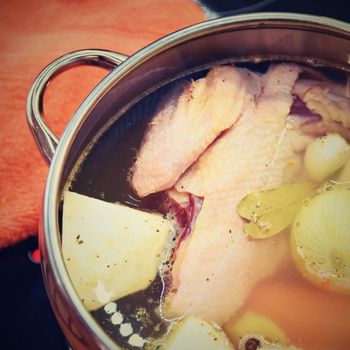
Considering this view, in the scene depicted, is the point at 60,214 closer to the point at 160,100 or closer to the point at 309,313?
the point at 160,100

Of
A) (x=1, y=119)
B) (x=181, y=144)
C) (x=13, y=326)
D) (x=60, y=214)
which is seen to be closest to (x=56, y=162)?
(x=60, y=214)

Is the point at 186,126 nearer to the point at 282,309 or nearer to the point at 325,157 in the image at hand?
the point at 325,157

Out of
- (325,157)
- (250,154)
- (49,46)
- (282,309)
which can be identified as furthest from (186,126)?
(49,46)

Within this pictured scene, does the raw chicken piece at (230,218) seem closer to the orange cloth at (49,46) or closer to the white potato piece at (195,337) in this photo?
the white potato piece at (195,337)

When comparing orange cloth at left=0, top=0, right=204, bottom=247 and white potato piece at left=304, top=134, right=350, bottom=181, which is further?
orange cloth at left=0, top=0, right=204, bottom=247

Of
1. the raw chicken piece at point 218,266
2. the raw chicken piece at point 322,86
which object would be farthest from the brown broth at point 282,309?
the raw chicken piece at point 322,86

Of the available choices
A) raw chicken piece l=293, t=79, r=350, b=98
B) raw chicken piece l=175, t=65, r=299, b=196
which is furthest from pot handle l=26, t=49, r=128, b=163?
raw chicken piece l=293, t=79, r=350, b=98

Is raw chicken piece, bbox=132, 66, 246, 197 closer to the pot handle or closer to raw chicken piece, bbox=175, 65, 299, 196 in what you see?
raw chicken piece, bbox=175, 65, 299, 196
